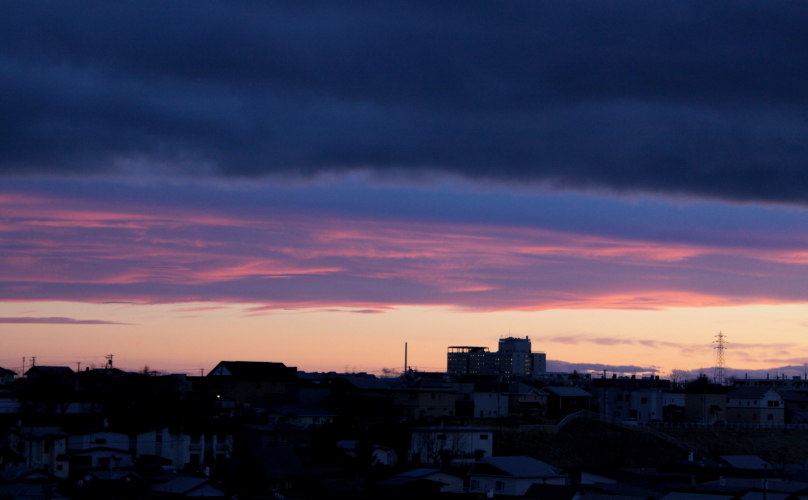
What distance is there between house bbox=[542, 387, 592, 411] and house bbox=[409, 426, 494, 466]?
24.3 meters

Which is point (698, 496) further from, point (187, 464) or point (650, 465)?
point (187, 464)

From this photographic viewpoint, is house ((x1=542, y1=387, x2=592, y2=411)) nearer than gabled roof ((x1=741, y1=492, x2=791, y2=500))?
No

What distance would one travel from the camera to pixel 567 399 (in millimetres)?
79438

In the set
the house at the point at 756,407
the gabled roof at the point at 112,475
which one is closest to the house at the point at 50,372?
the gabled roof at the point at 112,475

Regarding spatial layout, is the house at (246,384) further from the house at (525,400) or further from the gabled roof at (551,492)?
the gabled roof at (551,492)

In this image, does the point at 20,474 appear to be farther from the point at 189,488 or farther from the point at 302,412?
the point at 302,412

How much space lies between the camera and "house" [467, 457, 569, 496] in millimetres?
43219

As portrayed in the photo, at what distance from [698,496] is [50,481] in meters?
27.3

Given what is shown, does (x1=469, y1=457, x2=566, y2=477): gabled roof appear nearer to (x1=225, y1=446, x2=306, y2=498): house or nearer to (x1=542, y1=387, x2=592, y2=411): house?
(x1=225, y1=446, x2=306, y2=498): house

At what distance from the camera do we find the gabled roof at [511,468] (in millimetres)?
43812

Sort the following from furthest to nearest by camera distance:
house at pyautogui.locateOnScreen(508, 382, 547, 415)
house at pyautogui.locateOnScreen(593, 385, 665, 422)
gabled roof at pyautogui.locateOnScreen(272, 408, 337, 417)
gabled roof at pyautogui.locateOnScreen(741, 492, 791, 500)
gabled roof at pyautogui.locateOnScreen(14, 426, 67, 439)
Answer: house at pyautogui.locateOnScreen(593, 385, 665, 422), house at pyautogui.locateOnScreen(508, 382, 547, 415), gabled roof at pyautogui.locateOnScreen(272, 408, 337, 417), gabled roof at pyautogui.locateOnScreen(14, 426, 67, 439), gabled roof at pyautogui.locateOnScreen(741, 492, 791, 500)

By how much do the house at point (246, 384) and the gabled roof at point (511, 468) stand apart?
1122 inches

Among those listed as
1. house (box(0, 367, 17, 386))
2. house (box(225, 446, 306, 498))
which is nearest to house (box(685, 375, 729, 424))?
house (box(225, 446, 306, 498))

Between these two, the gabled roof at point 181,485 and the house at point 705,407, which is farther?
the house at point 705,407
